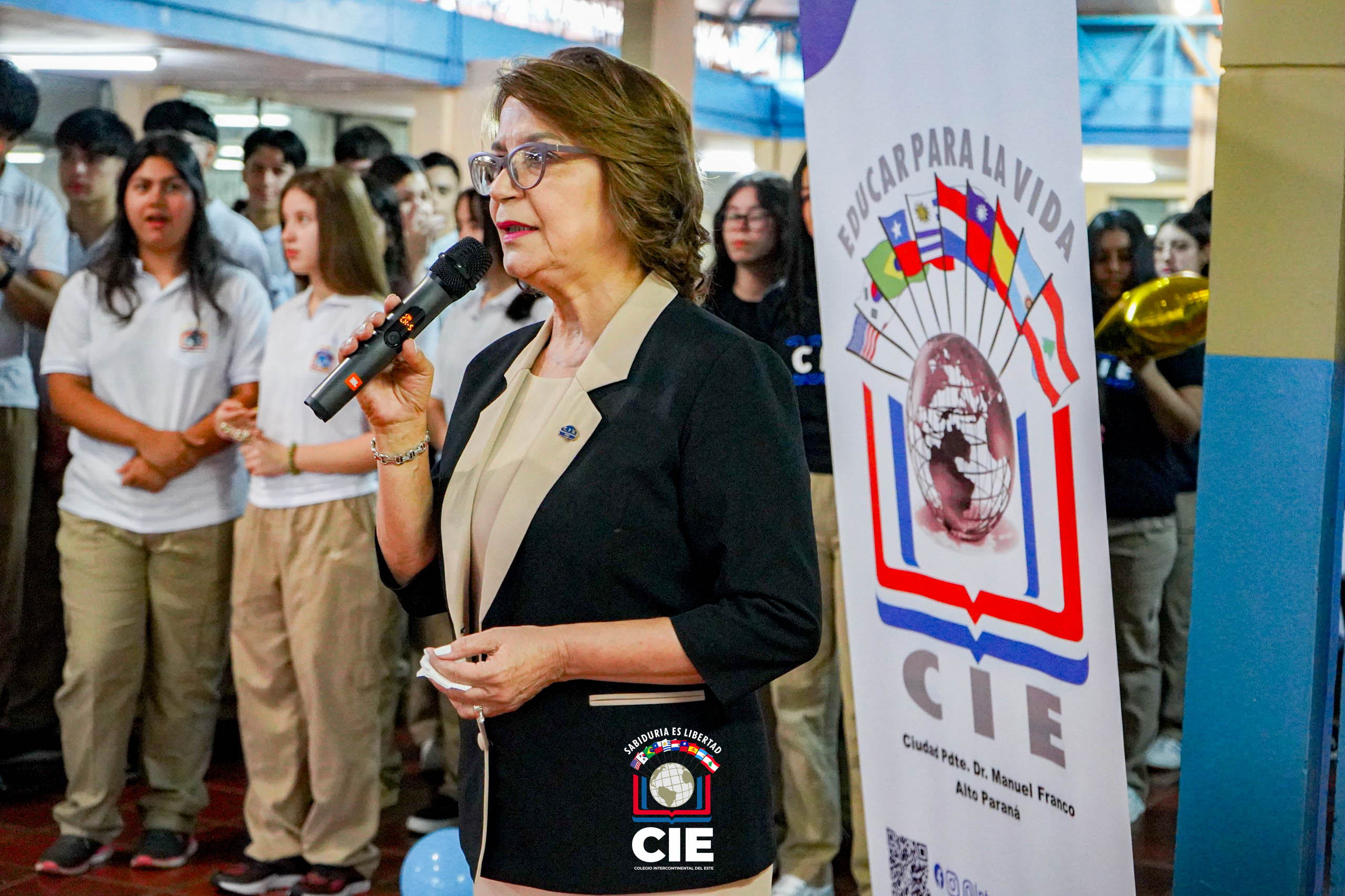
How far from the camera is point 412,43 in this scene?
997cm

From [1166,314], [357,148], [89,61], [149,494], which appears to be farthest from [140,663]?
[89,61]

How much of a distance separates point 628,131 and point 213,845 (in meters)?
2.87

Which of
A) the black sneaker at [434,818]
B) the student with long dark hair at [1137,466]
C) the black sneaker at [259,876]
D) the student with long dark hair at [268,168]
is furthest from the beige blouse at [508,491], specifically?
the student with long dark hair at [268,168]

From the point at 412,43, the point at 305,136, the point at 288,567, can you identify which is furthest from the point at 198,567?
the point at 305,136

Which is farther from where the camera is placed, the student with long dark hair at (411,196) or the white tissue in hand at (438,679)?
the student with long dark hair at (411,196)

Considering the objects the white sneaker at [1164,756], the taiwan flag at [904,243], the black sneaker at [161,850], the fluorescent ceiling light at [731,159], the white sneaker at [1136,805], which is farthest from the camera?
the fluorescent ceiling light at [731,159]

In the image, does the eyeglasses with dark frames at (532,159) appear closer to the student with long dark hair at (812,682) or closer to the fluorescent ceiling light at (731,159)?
the student with long dark hair at (812,682)

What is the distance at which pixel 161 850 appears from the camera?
349 centimetres

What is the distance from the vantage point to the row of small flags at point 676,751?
141 cm

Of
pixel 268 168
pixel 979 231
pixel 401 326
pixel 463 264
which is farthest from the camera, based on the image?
pixel 268 168

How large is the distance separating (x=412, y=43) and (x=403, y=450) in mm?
9072

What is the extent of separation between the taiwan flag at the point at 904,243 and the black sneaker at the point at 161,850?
2471 mm

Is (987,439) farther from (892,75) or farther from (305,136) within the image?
(305,136)

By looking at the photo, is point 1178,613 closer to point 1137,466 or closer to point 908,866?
point 1137,466
